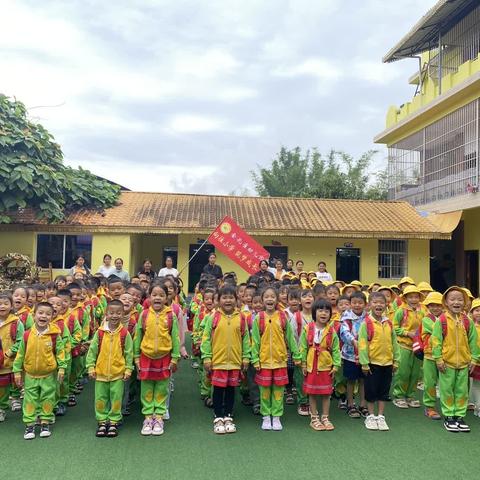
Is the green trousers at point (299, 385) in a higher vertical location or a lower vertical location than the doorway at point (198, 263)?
lower

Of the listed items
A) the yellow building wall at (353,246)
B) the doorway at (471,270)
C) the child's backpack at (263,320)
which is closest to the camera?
the child's backpack at (263,320)

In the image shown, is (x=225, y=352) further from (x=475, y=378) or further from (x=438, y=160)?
(x=438, y=160)

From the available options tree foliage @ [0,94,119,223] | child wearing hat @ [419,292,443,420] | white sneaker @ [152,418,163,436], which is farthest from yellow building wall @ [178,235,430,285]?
white sneaker @ [152,418,163,436]

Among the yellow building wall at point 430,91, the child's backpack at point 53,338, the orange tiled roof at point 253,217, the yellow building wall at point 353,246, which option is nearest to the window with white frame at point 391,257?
the yellow building wall at point 353,246

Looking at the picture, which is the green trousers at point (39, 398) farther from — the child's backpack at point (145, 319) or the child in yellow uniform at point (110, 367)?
the child's backpack at point (145, 319)

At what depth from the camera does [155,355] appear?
4094 mm

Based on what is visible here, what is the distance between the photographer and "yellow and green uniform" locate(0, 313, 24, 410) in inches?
163

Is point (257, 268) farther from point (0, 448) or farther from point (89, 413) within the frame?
point (0, 448)

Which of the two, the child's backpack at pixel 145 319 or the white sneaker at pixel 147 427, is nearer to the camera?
the white sneaker at pixel 147 427

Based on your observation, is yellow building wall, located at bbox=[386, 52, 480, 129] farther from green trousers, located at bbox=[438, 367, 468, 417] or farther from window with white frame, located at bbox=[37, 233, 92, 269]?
window with white frame, located at bbox=[37, 233, 92, 269]

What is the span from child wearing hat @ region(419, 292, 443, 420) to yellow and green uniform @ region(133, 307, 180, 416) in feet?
8.11

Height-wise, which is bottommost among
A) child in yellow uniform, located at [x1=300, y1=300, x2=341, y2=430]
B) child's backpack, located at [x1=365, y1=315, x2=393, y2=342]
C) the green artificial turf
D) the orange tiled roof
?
the green artificial turf

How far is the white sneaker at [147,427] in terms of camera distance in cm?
400

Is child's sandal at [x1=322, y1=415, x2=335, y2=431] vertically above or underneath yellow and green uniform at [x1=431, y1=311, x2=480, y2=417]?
underneath
